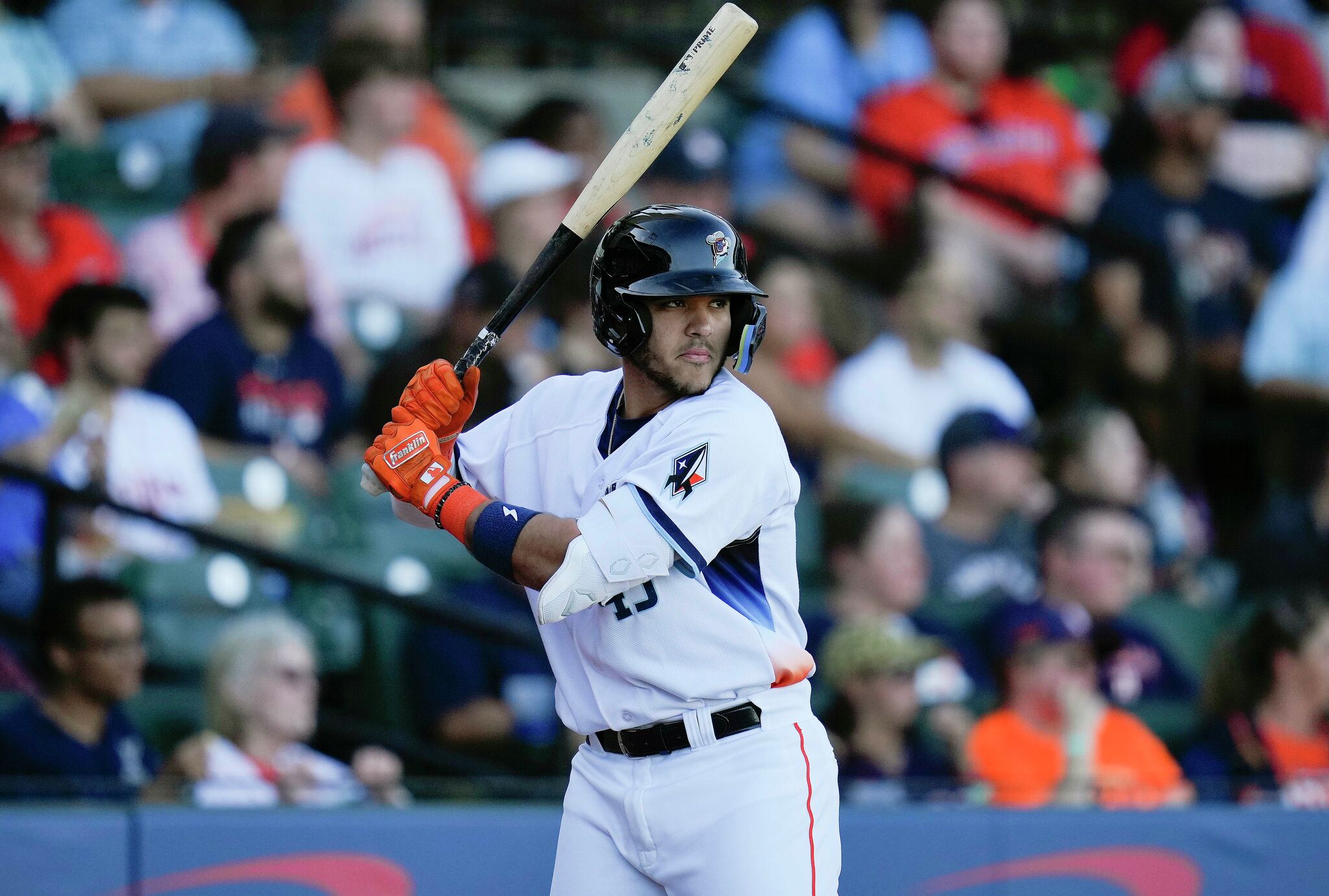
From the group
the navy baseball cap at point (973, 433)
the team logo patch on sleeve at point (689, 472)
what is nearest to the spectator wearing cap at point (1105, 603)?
the navy baseball cap at point (973, 433)

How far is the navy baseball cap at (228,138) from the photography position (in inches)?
197

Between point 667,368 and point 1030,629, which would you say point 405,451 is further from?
point 1030,629

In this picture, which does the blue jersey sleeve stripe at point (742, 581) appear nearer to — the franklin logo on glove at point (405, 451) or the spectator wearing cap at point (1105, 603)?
the franklin logo on glove at point (405, 451)

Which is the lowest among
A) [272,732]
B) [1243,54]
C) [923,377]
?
[272,732]

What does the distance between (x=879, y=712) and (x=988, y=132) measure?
2.54 metres

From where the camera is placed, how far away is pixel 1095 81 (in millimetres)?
6336

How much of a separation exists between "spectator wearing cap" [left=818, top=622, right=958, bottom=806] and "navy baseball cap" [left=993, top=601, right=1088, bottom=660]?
0.35m

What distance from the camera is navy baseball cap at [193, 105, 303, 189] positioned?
4992 millimetres

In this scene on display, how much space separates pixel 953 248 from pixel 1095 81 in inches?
49.9

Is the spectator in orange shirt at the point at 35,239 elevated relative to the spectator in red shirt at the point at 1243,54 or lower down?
lower down

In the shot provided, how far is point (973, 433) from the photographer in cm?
511

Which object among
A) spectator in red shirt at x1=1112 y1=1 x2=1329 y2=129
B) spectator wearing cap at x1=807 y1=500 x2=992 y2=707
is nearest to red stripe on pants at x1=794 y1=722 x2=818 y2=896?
spectator wearing cap at x1=807 y1=500 x2=992 y2=707

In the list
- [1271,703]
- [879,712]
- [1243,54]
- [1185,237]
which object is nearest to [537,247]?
[879,712]

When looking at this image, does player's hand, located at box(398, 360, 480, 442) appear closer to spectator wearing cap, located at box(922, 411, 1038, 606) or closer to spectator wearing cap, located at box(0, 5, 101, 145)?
spectator wearing cap, located at box(922, 411, 1038, 606)
